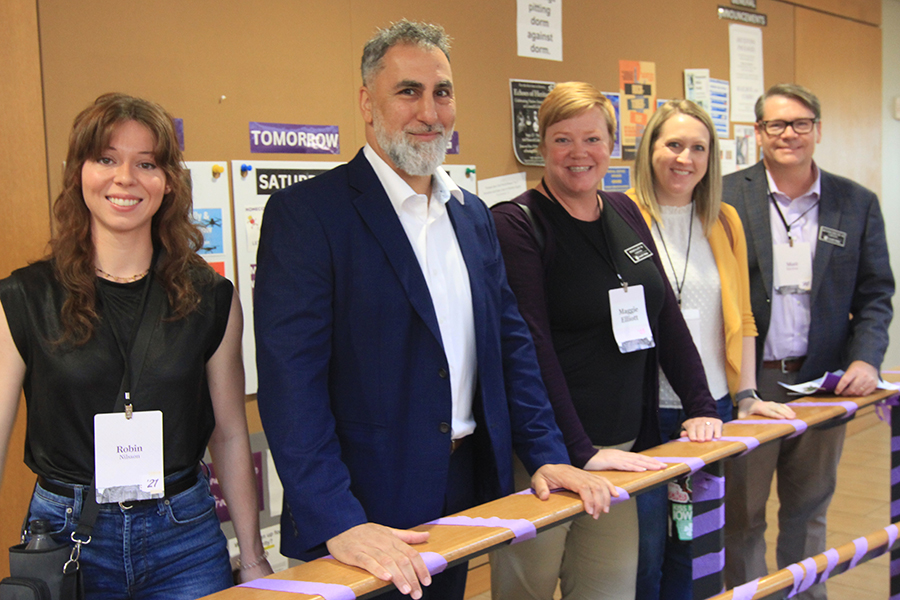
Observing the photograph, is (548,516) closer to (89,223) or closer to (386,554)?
(386,554)

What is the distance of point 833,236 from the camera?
2715 millimetres

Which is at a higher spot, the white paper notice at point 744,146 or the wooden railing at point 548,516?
the white paper notice at point 744,146

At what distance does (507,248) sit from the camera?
1956mm

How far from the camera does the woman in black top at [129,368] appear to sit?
4.68 ft

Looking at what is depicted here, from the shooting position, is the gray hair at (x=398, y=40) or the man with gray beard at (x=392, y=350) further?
the gray hair at (x=398, y=40)

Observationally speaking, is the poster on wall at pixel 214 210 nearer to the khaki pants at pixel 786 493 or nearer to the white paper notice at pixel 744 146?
the khaki pants at pixel 786 493

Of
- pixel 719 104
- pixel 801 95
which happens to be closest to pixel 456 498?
pixel 801 95

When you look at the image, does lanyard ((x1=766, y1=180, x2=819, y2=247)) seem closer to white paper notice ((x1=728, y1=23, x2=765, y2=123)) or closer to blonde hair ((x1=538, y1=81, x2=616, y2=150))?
blonde hair ((x1=538, y1=81, x2=616, y2=150))

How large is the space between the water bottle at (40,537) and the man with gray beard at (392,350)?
414 mm

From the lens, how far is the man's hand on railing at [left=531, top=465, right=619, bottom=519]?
160 cm

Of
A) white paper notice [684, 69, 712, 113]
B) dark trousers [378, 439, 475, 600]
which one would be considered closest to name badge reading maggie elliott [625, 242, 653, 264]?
dark trousers [378, 439, 475, 600]

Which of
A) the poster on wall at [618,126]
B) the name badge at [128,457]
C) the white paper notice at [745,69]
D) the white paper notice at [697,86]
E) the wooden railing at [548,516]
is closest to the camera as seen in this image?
the wooden railing at [548,516]

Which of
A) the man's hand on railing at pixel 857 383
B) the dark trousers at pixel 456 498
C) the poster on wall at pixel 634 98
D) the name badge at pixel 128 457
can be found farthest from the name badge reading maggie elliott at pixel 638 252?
the poster on wall at pixel 634 98

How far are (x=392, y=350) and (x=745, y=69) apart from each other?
12.6ft
